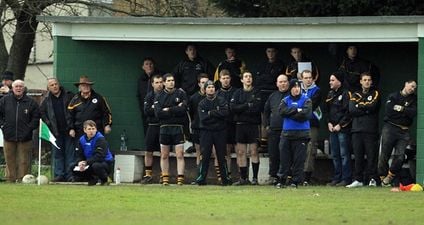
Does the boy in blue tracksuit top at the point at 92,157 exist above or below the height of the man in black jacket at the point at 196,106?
below

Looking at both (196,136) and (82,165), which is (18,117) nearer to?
(82,165)

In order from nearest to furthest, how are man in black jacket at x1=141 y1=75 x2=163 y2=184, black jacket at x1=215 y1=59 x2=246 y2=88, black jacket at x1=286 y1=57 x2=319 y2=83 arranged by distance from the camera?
man in black jacket at x1=141 y1=75 x2=163 y2=184
black jacket at x1=286 y1=57 x2=319 y2=83
black jacket at x1=215 y1=59 x2=246 y2=88

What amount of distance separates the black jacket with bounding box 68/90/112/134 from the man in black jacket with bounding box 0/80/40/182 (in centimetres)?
73

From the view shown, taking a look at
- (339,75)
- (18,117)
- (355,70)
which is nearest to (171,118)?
(18,117)

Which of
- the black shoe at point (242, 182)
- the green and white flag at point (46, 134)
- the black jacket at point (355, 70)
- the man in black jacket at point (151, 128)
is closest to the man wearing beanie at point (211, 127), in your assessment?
the black shoe at point (242, 182)

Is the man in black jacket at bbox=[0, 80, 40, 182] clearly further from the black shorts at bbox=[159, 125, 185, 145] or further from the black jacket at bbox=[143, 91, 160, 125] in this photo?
the black shorts at bbox=[159, 125, 185, 145]

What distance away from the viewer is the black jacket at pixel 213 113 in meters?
20.4

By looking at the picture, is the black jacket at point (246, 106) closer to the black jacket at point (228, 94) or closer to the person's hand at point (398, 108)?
the black jacket at point (228, 94)

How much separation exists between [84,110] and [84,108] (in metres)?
0.04

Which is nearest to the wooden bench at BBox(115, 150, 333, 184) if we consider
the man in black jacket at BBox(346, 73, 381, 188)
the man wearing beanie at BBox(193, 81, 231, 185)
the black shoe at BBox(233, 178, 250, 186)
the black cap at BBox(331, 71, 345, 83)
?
the black shoe at BBox(233, 178, 250, 186)

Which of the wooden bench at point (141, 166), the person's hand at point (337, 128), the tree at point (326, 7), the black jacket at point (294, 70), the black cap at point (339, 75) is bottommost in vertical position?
the wooden bench at point (141, 166)

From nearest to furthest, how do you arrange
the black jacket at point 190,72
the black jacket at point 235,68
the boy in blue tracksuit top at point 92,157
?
1. the boy in blue tracksuit top at point 92,157
2. the black jacket at point 235,68
3. the black jacket at point 190,72

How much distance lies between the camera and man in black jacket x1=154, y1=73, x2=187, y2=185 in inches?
815

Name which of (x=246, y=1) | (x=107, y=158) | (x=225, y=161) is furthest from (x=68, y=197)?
(x=246, y=1)
